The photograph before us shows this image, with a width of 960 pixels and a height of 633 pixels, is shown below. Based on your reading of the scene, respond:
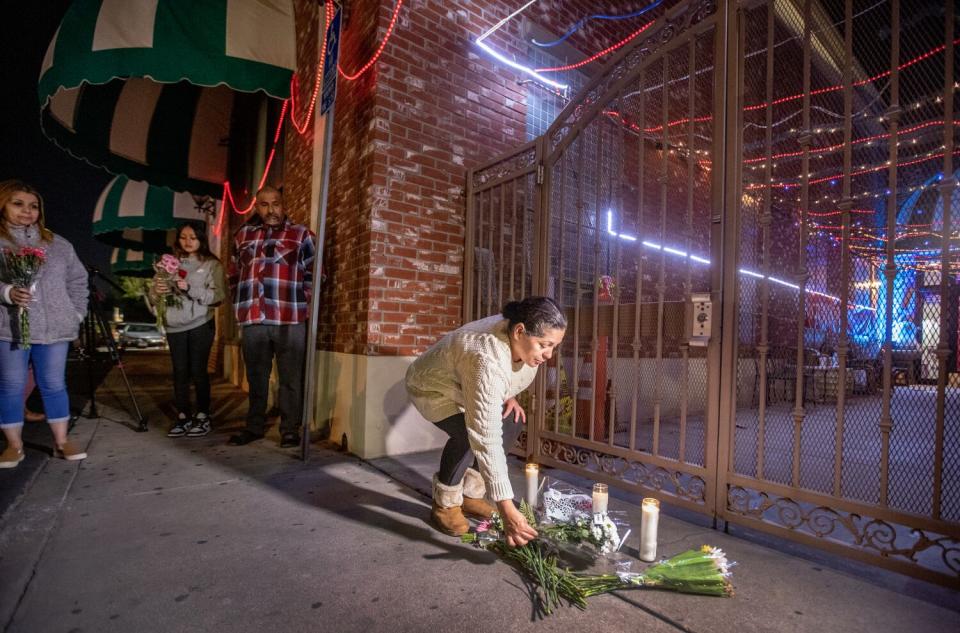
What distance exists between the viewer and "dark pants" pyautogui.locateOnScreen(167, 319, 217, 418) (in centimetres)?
422

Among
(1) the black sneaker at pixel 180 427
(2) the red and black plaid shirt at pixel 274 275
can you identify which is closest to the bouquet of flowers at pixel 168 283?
(2) the red and black plaid shirt at pixel 274 275

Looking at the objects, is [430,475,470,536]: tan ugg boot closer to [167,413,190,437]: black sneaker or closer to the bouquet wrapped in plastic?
the bouquet wrapped in plastic

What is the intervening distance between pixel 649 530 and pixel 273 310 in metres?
3.23

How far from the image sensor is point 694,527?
8.11 feet

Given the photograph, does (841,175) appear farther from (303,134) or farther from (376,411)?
(303,134)

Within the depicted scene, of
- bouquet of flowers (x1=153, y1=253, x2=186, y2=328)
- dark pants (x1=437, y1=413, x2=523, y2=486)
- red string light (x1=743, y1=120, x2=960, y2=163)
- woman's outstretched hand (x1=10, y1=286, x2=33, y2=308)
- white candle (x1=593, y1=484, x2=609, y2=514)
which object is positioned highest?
red string light (x1=743, y1=120, x2=960, y2=163)

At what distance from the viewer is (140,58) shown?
145 inches

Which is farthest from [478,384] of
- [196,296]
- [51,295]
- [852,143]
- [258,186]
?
[258,186]

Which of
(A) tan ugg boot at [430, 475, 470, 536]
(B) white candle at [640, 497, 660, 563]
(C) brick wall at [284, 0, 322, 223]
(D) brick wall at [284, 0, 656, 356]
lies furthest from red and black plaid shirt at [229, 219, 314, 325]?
(B) white candle at [640, 497, 660, 563]

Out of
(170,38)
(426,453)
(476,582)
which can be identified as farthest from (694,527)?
(170,38)

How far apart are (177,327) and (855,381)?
4829 millimetres

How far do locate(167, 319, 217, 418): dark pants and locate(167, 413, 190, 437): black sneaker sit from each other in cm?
4

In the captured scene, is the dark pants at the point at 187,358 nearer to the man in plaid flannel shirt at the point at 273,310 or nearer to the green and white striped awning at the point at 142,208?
the man in plaid flannel shirt at the point at 273,310

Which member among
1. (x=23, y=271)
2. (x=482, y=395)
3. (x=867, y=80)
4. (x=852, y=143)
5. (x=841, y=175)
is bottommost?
(x=482, y=395)
